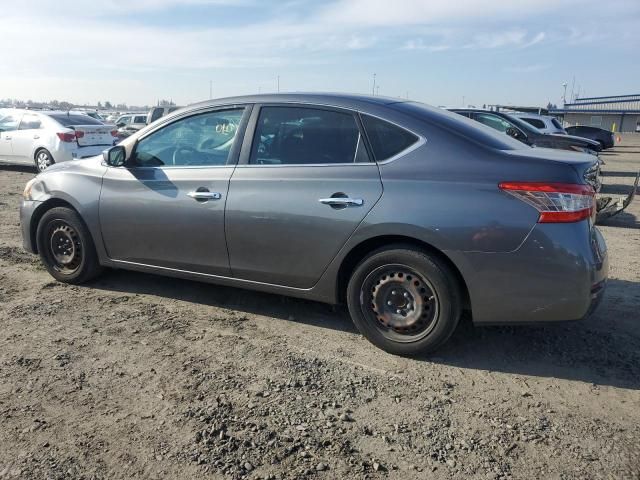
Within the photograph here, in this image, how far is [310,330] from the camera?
13.7 feet

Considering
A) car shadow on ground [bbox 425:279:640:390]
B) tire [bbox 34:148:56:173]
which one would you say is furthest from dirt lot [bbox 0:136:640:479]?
tire [bbox 34:148:56:173]

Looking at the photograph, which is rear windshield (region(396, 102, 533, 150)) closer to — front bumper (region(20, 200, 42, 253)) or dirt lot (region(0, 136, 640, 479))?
dirt lot (region(0, 136, 640, 479))

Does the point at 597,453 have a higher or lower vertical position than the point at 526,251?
lower

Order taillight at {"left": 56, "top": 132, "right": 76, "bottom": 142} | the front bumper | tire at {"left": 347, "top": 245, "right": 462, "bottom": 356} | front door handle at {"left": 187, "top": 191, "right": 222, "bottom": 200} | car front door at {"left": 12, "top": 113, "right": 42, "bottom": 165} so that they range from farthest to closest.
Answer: car front door at {"left": 12, "top": 113, "right": 42, "bottom": 165}, taillight at {"left": 56, "top": 132, "right": 76, "bottom": 142}, the front bumper, front door handle at {"left": 187, "top": 191, "right": 222, "bottom": 200}, tire at {"left": 347, "top": 245, "right": 462, "bottom": 356}

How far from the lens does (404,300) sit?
145 inches

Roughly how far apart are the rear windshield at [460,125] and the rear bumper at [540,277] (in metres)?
0.75

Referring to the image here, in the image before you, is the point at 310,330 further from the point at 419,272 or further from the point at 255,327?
the point at 419,272

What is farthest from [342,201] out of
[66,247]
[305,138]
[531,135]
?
[531,135]

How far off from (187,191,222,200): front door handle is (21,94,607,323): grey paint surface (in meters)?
0.05

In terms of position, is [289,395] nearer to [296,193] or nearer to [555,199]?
[296,193]

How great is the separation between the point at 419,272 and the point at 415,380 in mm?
674

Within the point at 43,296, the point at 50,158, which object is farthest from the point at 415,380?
the point at 50,158

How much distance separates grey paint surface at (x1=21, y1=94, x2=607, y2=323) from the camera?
330 cm

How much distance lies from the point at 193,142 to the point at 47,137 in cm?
1031
